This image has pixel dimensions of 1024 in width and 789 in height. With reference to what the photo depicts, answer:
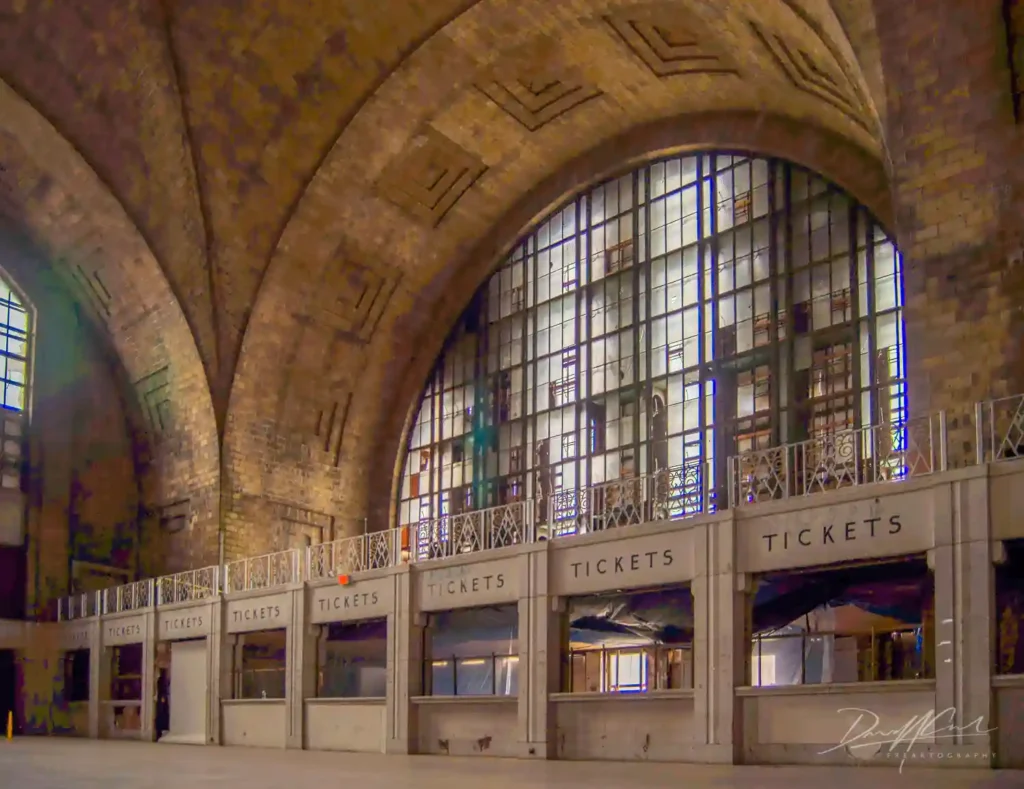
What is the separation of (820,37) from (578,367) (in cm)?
963

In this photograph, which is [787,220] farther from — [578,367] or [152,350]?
[152,350]

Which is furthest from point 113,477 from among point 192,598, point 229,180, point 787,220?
point 787,220

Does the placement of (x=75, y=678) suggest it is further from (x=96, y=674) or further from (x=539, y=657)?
(x=539, y=657)

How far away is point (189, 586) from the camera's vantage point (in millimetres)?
26703

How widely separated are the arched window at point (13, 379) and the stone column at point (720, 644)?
20.2 metres

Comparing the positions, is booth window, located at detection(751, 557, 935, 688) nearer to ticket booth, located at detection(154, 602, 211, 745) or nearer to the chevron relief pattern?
ticket booth, located at detection(154, 602, 211, 745)

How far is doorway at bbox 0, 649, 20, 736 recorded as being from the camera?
94.1 ft

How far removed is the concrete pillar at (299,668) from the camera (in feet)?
69.6

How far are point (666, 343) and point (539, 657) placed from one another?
367 inches

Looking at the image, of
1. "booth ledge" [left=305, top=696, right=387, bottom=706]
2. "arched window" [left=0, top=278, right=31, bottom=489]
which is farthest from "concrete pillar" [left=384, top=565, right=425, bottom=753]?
"arched window" [left=0, top=278, right=31, bottom=489]

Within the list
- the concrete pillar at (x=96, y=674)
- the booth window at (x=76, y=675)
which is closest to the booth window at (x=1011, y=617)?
the concrete pillar at (x=96, y=674)

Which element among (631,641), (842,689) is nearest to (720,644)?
(842,689)

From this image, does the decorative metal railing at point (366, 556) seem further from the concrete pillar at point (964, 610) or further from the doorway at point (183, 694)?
the concrete pillar at point (964, 610)

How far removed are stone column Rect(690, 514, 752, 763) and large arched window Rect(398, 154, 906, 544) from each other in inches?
124
